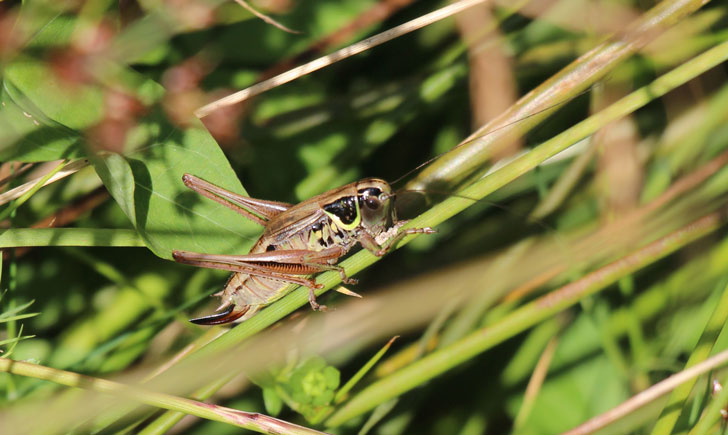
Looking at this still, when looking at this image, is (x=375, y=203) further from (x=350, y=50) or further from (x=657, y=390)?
(x=657, y=390)

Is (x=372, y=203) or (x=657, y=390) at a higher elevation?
(x=372, y=203)

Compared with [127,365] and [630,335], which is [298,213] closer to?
[127,365]

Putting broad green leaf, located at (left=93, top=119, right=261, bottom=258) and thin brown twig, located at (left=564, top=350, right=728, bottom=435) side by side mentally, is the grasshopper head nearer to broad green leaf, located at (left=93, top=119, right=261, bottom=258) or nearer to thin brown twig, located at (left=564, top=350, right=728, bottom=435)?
broad green leaf, located at (left=93, top=119, right=261, bottom=258)

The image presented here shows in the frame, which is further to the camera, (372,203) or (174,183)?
(372,203)

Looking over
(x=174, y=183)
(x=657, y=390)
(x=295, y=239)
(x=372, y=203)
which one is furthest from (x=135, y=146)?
(x=657, y=390)

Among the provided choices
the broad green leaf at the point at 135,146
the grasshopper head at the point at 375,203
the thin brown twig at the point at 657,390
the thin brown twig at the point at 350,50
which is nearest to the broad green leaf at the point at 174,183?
A: the broad green leaf at the point at 135,146

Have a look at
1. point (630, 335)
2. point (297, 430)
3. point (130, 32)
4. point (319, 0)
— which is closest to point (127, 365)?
point (297, 430)

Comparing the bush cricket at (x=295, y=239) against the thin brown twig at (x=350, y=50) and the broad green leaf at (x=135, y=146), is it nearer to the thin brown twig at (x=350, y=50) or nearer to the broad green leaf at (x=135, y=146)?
the broad green leaf at (x=135, y=146)

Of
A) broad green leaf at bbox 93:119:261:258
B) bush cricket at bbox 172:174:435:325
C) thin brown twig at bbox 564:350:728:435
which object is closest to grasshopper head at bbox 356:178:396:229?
bush cricket at bbox 172:174:435:325
